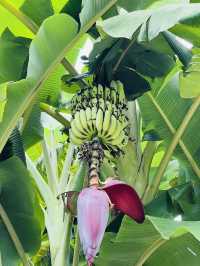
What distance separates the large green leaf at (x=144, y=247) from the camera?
3.71 feet

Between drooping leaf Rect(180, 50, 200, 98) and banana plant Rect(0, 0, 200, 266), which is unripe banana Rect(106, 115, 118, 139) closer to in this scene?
banana plant Rect(0, 0, 200, 266)

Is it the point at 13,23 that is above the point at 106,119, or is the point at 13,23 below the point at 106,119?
above

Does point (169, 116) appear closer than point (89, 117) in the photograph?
No

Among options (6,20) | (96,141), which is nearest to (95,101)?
(96,141)

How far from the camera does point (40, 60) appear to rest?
3.80ft

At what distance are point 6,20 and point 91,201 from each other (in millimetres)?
698

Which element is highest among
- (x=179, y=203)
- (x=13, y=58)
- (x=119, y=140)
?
(x=13, y=58)

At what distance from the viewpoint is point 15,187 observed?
1.36 metres

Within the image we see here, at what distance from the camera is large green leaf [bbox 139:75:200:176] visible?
1.41 metres

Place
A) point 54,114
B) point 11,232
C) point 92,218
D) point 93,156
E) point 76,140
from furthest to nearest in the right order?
1. point 54,114
2. point 11,232
3. point 76,140
4. point 93,156
5. point 92,218

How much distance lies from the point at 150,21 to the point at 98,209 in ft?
1.24

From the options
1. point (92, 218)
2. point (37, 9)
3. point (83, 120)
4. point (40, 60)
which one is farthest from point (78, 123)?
point (37, 9)

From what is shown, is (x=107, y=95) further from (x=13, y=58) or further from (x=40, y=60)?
(x=13, y=58)

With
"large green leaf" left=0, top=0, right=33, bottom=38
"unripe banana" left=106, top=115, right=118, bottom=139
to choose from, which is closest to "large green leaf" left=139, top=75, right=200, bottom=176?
"unripe banana" left=106, top=115, right=118, bottom=139
